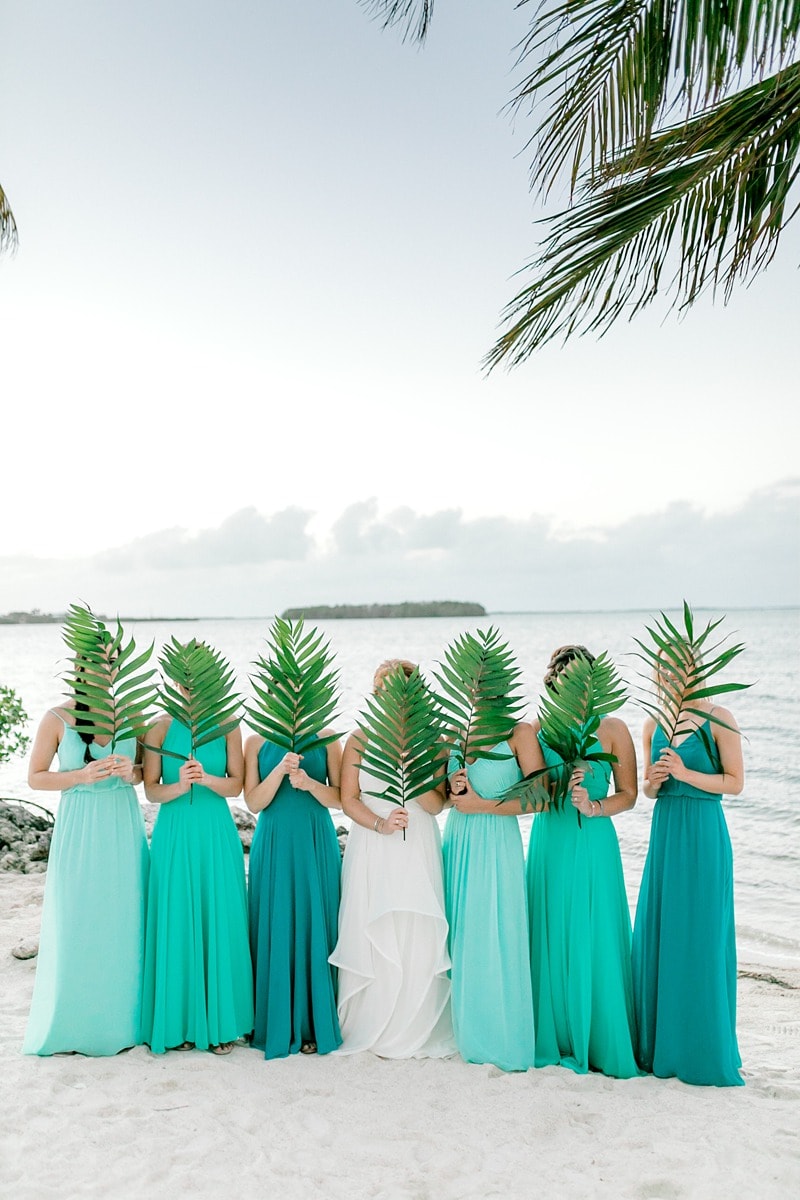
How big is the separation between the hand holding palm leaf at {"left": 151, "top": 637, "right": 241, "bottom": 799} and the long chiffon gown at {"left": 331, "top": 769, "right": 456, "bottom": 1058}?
824mm

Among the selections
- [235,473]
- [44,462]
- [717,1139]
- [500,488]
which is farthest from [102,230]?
[500,488]

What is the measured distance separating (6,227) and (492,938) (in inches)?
299

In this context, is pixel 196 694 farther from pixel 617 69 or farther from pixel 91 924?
pixel 617 69

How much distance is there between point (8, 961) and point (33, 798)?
9.56m

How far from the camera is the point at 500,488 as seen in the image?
187 ft

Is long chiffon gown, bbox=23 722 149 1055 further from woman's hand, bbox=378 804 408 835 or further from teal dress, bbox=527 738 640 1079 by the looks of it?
teal dress, bbox=527 738 640 1079

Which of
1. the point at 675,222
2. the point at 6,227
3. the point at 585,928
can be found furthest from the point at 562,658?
the point at 6,227

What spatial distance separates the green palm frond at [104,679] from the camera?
16.2ft

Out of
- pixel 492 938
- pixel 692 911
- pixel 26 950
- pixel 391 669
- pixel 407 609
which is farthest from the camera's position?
pixel 407 609

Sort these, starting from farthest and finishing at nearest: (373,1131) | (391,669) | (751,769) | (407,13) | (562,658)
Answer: (751,769) < (562,658) < (391,669) < (407,13) < (373,1131)

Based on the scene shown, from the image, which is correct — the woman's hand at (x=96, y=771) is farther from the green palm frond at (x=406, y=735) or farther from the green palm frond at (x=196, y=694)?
the green palm frond at (x=406, y=735)

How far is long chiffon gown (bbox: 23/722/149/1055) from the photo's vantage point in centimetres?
499

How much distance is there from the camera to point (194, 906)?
5.03 m

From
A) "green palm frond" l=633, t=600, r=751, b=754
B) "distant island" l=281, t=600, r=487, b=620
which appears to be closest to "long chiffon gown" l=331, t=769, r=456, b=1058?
"green palm frond" l=633, t=600, r=751, b=754
